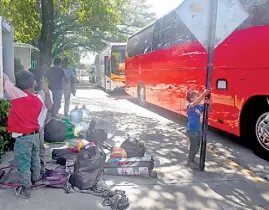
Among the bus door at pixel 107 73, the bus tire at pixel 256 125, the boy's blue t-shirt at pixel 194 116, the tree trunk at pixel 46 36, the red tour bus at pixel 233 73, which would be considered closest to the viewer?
the boy's blue t-shirt at pixel 194 116

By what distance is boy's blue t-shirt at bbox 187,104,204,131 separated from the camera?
16.9ft

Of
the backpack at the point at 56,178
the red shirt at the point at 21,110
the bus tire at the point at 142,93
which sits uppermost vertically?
the red shirt at the point at 21,110

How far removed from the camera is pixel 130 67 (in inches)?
628

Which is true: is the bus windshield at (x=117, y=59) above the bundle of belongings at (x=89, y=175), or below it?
above

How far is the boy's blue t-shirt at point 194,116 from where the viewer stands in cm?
515

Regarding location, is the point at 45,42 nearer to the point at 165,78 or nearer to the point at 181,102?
the point at 165,78

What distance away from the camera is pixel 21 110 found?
387 cm

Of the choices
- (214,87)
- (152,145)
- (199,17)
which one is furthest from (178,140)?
(199,17)

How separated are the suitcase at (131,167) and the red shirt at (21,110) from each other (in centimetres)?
140

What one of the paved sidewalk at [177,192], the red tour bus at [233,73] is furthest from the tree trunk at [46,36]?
the paved sidewalk at [177,192]

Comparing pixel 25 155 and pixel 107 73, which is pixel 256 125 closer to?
pixel 25 155

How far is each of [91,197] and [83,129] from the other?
Result: 352 cm

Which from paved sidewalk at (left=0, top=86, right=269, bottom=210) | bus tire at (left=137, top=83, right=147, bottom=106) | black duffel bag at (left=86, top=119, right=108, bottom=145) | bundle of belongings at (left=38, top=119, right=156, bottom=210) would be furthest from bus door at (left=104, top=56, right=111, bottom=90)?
bundle of belongings at (left=38, top=119, right=156, bottom=210)

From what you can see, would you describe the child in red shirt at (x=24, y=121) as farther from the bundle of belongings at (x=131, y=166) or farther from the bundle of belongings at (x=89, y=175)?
the bundle of belongings at (x=131, y=166)
